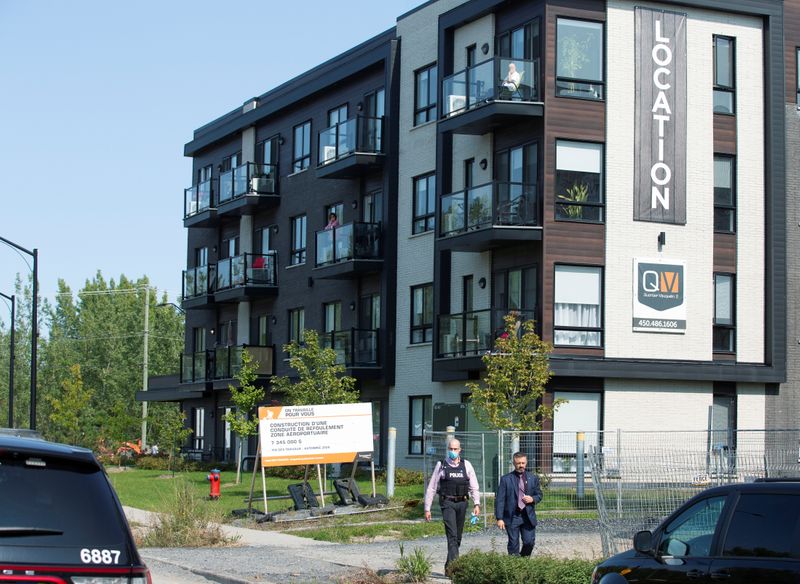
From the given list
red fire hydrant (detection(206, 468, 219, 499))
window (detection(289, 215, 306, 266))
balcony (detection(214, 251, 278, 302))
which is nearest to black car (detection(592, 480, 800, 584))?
red fire hydrant (detection(206, 468, 219, 499))

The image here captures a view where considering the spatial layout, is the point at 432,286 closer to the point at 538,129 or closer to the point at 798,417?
the point at 538,129

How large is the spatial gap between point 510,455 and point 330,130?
19717 millimetres

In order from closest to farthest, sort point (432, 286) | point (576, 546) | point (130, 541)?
point (130, 541), point (576, 546), point (432, 286)

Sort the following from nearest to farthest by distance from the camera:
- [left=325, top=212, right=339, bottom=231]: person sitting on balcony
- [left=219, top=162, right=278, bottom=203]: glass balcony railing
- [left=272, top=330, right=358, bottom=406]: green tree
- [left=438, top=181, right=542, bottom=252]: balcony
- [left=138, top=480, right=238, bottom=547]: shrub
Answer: [left=138, top=480, right=238, bottom=547]: shrub < [left=438, top=181, right=542, bottom=252]: balcony < [left=272, top=330, right=358, bottom=406]: green tree < [left=325, top=212, right=339, bottom=231]: person sitting on balcony < [left=219, top=162, right=278, bottom=203]: glass balcony railing

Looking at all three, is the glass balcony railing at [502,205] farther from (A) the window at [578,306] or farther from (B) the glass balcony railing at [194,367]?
(B) the glass balcony railing at [194,367]

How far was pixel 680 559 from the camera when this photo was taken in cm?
1030

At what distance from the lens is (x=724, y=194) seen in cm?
3362

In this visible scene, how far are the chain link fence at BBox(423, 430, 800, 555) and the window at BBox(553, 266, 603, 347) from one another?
8.46ft

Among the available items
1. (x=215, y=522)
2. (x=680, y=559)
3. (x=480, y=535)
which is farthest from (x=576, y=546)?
(x=680, y=559)

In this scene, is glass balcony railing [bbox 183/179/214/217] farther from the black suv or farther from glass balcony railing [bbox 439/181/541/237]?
the black suv

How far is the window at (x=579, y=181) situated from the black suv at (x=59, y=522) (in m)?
25.5

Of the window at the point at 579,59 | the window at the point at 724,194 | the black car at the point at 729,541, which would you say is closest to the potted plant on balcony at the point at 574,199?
the window at the point at 579,59

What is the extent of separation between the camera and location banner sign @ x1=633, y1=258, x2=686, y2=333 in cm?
3222

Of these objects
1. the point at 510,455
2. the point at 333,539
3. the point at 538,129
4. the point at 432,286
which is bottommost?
the point at 333,539
